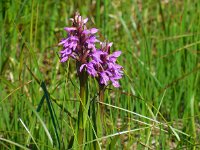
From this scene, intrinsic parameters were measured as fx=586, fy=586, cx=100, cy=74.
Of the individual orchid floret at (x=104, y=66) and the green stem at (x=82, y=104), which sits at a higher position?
the individual orchid floret at (x=104, y=66)

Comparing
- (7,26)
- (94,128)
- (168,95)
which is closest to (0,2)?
(7,26)

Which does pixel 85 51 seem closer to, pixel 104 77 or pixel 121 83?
pixel 104 77

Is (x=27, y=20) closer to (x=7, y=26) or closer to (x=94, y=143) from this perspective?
(x=7, y=26)

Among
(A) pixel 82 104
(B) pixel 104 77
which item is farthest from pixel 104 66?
(A) pixel 82 104

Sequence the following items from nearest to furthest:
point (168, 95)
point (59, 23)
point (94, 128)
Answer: point (94, 128) < point (168, 95) < point (59, 23)

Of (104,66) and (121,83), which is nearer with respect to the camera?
(104,66)

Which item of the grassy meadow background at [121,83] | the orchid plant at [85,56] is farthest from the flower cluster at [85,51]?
the grassy meadow background at [121,83]

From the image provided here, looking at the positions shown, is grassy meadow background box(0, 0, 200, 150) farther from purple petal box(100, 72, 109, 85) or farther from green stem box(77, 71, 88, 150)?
purple petal box(100, 72, 109, 85)

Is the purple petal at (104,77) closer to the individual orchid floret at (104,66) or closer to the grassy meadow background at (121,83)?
the individual orchid floret at (104,66)
